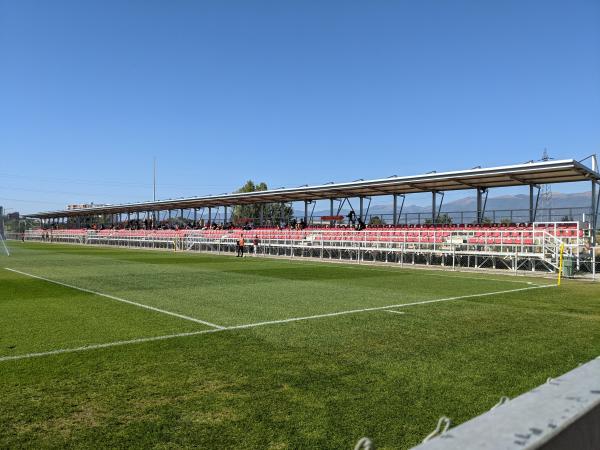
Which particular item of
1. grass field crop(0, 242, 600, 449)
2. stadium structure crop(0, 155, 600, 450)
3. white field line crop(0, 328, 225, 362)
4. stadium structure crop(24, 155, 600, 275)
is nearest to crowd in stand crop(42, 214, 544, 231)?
stadium structure crop(24, 155, 600, 275)

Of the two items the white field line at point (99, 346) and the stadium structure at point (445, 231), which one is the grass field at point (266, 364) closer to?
the white field line at point (99, 346)

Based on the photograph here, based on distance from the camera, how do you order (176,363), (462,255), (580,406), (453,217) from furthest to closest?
1. (453,217)
2. (462,255)
3. (176,363)
4. (580,406)

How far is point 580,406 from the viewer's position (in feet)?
5.83

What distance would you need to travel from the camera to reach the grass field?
3.68m

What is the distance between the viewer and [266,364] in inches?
215

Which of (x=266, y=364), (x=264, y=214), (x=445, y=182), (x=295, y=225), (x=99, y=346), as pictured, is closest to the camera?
(x=266, y=364)

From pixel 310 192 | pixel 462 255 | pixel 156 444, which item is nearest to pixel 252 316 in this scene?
pixel 156 444

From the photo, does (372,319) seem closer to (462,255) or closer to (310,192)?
(462,255)

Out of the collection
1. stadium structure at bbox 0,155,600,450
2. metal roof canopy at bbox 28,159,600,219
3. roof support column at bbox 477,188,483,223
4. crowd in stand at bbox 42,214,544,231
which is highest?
metal roof canopy at bbox 28,159,600,219

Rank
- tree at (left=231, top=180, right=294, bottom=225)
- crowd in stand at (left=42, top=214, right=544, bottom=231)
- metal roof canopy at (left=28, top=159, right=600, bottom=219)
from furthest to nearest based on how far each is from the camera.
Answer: tree at (left=231, top=180, right=294, bottom=225), crowd in stand at (left=42, top=214, right=544, bottom=231), metal roof canopy at (left=28, top=159, right=600, bottom=219)

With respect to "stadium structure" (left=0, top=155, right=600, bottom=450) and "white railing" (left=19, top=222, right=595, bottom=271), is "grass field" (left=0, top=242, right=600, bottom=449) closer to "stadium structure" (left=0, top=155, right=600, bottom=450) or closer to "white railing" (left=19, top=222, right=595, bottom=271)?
"stadium structure" (left=0, top=155, right=600, bottom=450)

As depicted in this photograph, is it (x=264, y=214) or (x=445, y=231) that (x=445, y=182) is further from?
(x=264, y=214)

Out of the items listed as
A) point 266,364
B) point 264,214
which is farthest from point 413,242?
point 264,214

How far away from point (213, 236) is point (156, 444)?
126 ft
